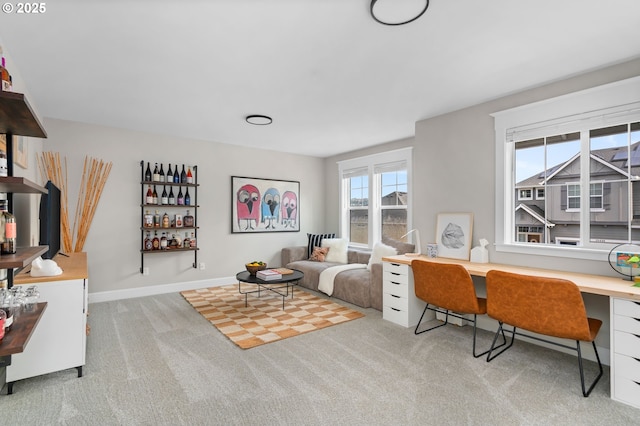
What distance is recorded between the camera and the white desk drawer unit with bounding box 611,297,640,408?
2080 millimetres

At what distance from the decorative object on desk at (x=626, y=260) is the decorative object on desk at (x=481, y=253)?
985mm

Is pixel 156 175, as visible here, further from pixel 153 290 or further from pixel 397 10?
pixel 397 10

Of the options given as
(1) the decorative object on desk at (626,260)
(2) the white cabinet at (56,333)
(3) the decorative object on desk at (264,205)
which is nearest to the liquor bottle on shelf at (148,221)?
(3) the decorative object on desk at (264,205)

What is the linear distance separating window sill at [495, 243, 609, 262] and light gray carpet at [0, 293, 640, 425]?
869 millimetres

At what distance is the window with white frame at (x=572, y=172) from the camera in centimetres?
267

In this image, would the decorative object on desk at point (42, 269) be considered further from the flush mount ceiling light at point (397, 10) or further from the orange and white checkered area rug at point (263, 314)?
the flush mount ceiling light at point (397, 10)

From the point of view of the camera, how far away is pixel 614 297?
218cm

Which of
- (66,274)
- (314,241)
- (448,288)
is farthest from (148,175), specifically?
(448,288)

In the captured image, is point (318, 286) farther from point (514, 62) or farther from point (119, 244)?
point (514, 62)

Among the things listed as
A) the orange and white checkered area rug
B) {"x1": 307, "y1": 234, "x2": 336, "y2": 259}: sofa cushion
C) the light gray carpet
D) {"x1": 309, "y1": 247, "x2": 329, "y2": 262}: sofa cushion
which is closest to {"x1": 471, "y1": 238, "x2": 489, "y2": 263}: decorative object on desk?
the light gray carpet

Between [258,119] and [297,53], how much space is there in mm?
1702

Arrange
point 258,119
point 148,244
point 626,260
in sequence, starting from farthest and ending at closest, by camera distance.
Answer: point 148,244 < point 258,119 < point 626,260

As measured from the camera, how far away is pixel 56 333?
237 cm

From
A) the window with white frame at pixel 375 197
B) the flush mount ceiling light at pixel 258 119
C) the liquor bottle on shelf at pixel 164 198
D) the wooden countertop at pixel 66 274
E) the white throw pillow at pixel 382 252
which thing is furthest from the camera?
the window with white frame at pixel 375 197
